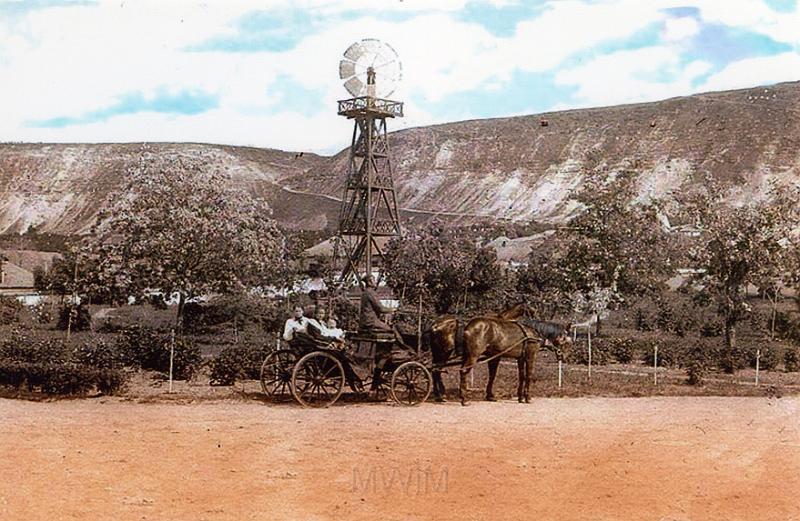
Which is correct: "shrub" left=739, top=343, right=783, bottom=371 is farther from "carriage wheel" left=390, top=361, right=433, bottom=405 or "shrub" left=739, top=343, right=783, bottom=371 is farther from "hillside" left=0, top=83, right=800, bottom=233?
"hillside" left=0, top=83, right=800, bottom=233

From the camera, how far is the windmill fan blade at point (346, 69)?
31.1 metres

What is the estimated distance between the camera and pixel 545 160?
102 metres

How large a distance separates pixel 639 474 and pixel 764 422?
14.9 ft

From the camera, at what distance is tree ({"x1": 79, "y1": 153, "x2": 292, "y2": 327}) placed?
93.1 feet

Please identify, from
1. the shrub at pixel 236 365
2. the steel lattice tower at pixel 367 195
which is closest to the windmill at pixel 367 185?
the steel lattice tower at pixel 367 195

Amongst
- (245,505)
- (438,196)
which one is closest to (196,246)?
(245,505)

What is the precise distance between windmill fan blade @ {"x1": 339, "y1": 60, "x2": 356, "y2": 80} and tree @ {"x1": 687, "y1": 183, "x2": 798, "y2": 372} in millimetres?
13666

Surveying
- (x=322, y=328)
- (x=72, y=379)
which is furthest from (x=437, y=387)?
(x=72, y=379)

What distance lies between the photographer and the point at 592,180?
34.9 m

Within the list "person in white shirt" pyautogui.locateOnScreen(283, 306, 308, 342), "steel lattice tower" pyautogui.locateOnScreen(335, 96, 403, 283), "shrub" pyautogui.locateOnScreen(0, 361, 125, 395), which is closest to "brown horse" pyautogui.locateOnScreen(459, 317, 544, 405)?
"person in white shirt" pyautogui.locateOnScreen(283, 306, 308, 342)

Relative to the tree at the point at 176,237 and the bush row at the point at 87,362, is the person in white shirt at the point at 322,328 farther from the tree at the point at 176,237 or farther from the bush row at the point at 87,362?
the tree at the point at 176,237

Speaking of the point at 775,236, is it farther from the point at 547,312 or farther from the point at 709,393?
the point at 709,393

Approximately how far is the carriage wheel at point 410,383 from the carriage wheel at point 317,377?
3.11 ft

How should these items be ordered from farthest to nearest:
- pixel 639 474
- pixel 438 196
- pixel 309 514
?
1. pixel 438 196
2. pixel 639 474
3. pixel 309 514
